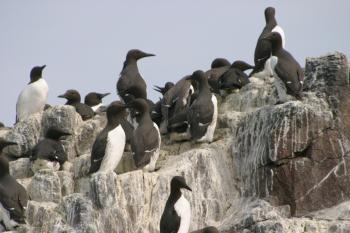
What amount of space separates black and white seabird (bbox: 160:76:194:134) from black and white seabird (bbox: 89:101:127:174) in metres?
1.26

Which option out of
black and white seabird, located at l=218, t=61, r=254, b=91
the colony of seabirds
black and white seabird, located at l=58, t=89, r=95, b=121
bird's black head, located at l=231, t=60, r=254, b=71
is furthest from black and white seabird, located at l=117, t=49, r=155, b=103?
bird's black head, located at l=231, t=60, r=254, b=71

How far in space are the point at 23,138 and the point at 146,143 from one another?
307cm

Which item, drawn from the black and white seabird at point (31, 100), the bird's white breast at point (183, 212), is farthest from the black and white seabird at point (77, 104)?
the bird's white breast at point (183, 212)

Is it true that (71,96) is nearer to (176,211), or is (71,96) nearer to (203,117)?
(203,117)

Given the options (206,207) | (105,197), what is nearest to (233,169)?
(206,207)

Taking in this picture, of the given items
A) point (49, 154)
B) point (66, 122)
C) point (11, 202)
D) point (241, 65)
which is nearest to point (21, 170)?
point (49, 154)

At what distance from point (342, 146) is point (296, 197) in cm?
103

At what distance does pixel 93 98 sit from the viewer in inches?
1075

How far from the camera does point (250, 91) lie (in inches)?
894

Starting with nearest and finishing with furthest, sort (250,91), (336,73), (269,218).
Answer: (269,218) → (336,73) → (250,91)

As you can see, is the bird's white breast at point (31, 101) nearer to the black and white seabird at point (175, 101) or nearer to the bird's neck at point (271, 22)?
the black and white seabird at point (175, 101)

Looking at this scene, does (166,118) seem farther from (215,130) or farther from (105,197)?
(105,197)

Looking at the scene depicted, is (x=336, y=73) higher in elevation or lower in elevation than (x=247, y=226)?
higher

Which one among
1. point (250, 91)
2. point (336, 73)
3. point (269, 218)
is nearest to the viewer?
point (269, 218)
